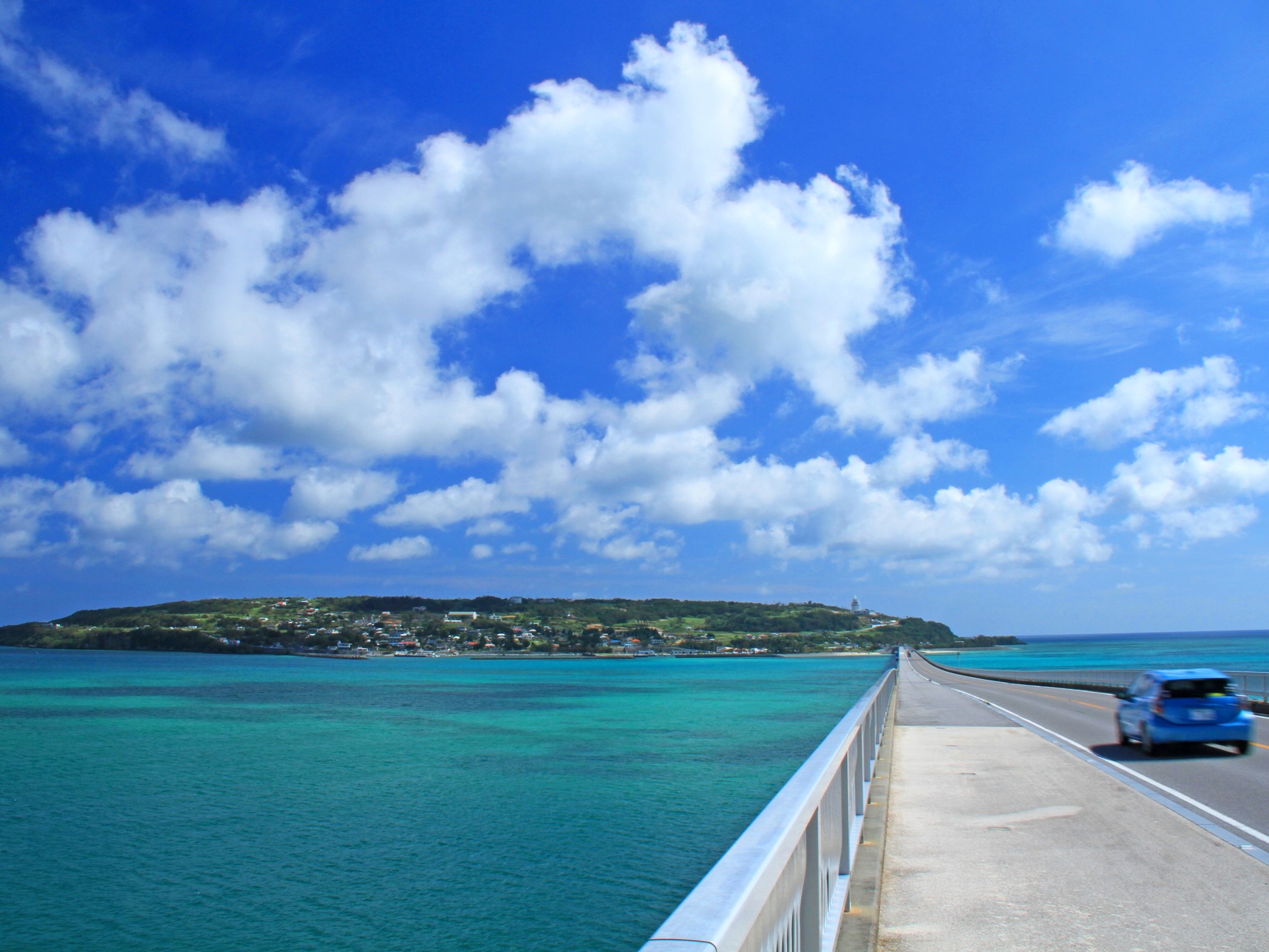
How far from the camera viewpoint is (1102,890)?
7.12 metres

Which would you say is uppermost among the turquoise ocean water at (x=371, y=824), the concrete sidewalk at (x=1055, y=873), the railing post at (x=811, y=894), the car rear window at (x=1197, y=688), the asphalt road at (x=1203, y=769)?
the railing post at (x=811, y=894)

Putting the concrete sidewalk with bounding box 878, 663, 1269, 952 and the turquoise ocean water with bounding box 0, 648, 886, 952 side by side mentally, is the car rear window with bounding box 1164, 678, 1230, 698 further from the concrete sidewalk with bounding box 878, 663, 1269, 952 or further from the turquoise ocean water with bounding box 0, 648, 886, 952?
the turquoise ocean water with bounding box 0, 648, 886, 952

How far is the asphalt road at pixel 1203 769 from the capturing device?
32.8 feet

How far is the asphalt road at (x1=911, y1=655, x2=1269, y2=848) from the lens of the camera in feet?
32.8

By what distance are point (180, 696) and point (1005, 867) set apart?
77.3 metres

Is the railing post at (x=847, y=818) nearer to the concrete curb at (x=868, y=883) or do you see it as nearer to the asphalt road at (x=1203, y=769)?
the concrete curb at (x=868, y=883)

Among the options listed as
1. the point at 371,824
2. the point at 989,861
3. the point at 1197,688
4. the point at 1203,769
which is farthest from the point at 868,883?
the point at 371,824

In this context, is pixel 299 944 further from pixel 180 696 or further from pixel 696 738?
pixel 180 696

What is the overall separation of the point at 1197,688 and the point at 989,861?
1014cm

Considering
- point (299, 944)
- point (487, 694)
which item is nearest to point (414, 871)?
point (299, 944)

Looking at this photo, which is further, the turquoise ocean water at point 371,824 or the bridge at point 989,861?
the turquoise ocean water at point 371,824

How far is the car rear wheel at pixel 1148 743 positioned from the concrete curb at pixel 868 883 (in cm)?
706

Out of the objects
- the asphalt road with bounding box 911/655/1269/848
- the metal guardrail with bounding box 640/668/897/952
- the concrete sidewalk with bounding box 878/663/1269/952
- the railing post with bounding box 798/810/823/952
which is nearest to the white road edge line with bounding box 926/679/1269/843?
the asphalt road with bounding box 911/655/1269/848

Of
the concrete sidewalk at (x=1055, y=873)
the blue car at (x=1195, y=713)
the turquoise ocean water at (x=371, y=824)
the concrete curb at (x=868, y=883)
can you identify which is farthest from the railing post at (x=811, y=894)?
the blue car at (x=1195, y=713)
